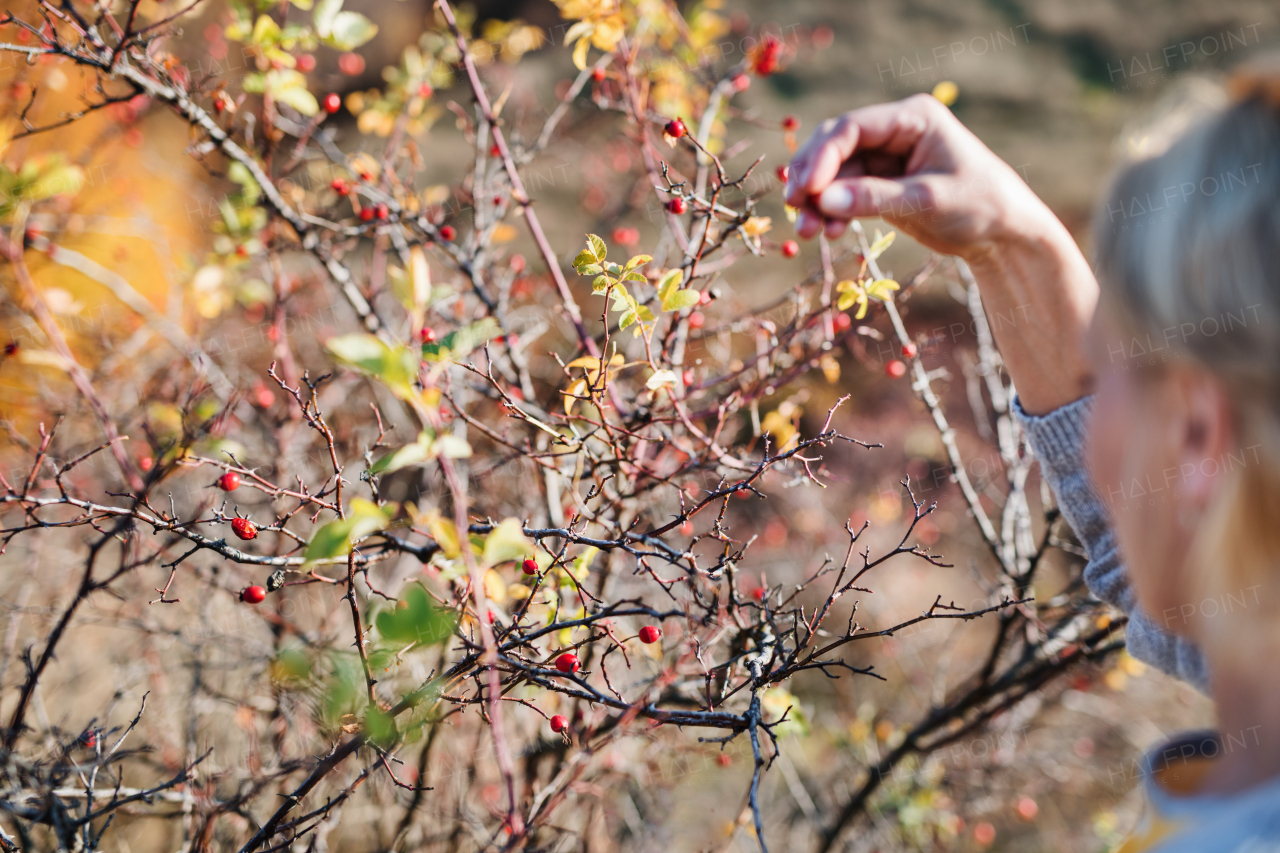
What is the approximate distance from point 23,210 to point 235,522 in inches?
53.7

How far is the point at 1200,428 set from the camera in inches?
26.8

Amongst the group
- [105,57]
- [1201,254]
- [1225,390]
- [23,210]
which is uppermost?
[23,210]

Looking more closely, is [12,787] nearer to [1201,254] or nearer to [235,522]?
[235,522]

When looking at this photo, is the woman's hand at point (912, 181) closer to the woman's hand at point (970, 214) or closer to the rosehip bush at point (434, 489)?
the woman's hand at point (970, 214)

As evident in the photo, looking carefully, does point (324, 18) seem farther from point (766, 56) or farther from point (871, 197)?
point (871, 197)

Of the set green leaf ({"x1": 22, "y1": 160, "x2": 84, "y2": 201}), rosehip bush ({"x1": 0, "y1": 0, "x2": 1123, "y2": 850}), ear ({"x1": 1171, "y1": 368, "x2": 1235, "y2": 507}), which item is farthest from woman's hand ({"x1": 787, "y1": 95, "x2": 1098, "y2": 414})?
green leaf ({"x1": 22, "y1": 160, "x2": 84, "y2": 201})

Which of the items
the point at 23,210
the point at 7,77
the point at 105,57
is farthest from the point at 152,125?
the point at 105,57

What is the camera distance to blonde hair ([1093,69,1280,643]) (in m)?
0.60

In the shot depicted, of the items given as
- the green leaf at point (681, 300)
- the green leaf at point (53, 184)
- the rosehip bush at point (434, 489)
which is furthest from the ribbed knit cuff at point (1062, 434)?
the green leaf at point (53, 184)

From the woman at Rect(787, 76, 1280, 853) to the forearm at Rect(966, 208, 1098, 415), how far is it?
0.17m

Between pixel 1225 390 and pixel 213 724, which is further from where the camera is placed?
pixel 213 724

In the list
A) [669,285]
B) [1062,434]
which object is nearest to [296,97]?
[669,285]

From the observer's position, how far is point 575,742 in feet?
4.82

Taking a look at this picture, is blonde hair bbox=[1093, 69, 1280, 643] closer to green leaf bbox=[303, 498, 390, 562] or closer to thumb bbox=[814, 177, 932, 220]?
thumb bbox=[814, 177, 932, 220]
